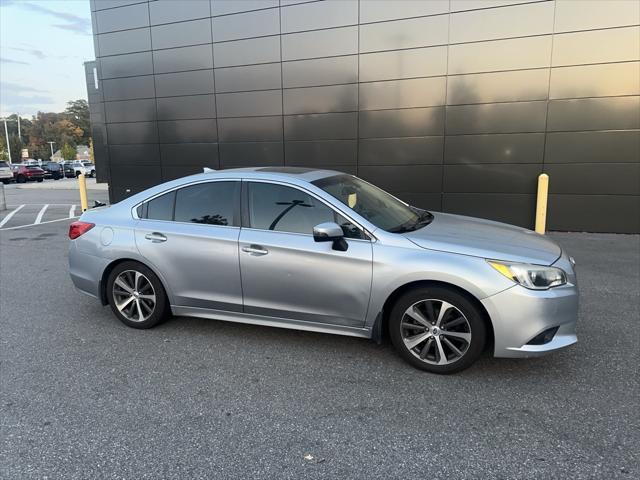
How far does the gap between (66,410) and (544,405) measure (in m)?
3.26

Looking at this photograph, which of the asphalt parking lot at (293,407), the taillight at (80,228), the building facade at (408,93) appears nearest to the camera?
the asphalt parking lot at (293,407)

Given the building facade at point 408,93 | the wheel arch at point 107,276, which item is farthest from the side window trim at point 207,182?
the building facade at point 408,93

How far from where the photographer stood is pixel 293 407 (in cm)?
320

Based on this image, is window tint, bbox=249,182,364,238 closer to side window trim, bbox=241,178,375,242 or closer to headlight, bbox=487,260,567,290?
side window trim, bbox=241,178,375,242

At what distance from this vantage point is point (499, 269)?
339 centimetres

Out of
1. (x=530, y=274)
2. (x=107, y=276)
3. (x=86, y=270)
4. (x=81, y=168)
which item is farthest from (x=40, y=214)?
(x=81, y=168)

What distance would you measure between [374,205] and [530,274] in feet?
4.92

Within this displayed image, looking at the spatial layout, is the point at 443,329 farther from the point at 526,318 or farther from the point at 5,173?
the point at 5,173

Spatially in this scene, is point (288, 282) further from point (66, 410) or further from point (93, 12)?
point (93, 12)

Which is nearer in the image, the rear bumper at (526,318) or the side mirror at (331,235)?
the rear bumper at (526,318)

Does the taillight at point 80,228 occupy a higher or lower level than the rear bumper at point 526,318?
higher

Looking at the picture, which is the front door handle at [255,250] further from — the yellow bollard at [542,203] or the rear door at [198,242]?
the yellow bollard at [542,203]

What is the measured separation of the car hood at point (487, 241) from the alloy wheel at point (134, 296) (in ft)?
8.38

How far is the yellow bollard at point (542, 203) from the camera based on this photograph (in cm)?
977
